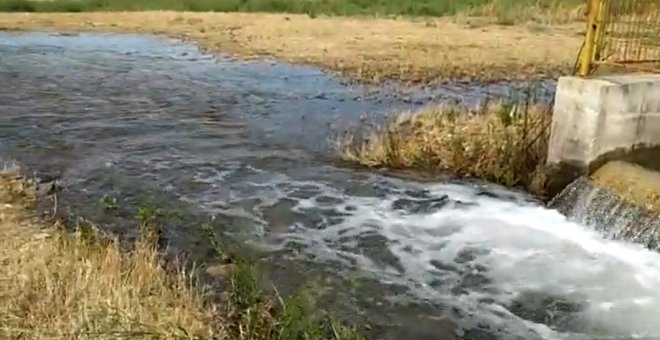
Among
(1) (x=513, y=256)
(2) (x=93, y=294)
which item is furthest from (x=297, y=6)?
(2) (x=93, y=294)

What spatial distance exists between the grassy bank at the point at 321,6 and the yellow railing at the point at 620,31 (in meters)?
21.4

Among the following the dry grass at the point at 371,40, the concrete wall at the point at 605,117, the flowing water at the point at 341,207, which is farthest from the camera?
the dry grass at the point at 371,40

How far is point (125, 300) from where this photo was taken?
222 inches

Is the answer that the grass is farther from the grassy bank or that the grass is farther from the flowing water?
the grassy bank

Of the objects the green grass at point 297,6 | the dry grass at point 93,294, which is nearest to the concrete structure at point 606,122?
the dry grass at point 93,294

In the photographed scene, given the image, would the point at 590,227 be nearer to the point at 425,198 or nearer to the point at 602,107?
the point at 602,107

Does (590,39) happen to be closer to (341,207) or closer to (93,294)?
(341,207)

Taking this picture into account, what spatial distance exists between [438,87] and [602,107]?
27.7ft

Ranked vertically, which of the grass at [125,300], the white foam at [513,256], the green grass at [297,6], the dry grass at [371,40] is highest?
the green grass at [297,6]

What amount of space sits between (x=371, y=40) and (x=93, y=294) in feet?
65.5

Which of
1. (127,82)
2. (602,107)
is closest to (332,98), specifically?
(127,82)

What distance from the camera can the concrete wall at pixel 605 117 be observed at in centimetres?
926

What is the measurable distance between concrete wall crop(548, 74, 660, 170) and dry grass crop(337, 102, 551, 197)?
0.72 metres

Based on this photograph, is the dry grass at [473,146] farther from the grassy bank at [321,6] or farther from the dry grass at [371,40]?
the grassy bank at [321,6]
